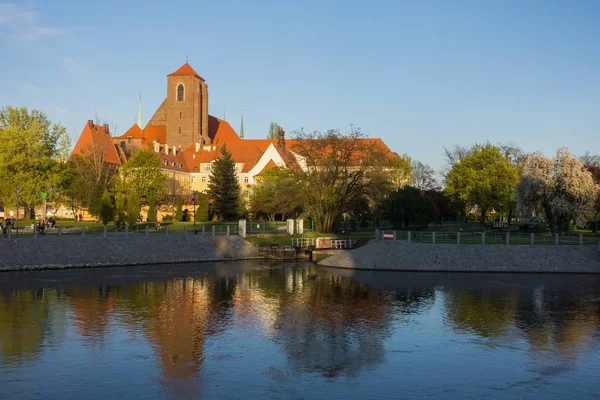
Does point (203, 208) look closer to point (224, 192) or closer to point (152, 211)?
point (224, 192)

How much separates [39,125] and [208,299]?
4534 cm

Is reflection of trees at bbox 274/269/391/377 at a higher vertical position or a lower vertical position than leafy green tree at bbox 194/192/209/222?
lower

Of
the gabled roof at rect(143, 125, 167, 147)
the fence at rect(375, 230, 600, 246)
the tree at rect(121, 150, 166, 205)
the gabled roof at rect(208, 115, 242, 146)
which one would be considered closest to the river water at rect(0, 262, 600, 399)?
the fence at rect(375, 230, 600, 246)

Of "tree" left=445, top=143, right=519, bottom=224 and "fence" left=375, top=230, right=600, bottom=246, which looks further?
"tree" left=445, top=143, right=519, bottom=224

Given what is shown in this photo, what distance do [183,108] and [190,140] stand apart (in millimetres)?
6950

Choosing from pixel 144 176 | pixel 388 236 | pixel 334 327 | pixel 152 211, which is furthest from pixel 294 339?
pixel 144 176

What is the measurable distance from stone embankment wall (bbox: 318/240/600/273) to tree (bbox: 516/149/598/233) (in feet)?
40.7

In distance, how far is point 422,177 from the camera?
109562mm

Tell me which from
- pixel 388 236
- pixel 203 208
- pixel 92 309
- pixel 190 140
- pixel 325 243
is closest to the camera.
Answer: pixel 92 309

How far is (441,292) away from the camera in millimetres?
33000

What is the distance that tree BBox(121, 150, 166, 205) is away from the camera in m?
79.0

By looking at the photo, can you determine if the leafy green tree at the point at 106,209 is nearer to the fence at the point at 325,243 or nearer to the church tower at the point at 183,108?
the fence at the point at 325,243

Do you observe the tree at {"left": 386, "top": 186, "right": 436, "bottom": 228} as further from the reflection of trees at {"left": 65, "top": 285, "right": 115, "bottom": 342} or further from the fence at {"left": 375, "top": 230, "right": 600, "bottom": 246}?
the reflection of trees at {"left": 65, "top": 285, "right": 115, "bottom": 342}

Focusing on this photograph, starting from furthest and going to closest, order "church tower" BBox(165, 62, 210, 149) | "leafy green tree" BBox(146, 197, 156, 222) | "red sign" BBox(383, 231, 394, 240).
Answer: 1. "church tower" BBox(165, 62, 210, 149)
2. "leafy green tree" BBox(146, 197, 156, 222)
3. "red sign" BBox(383, 231, 394, 240)
